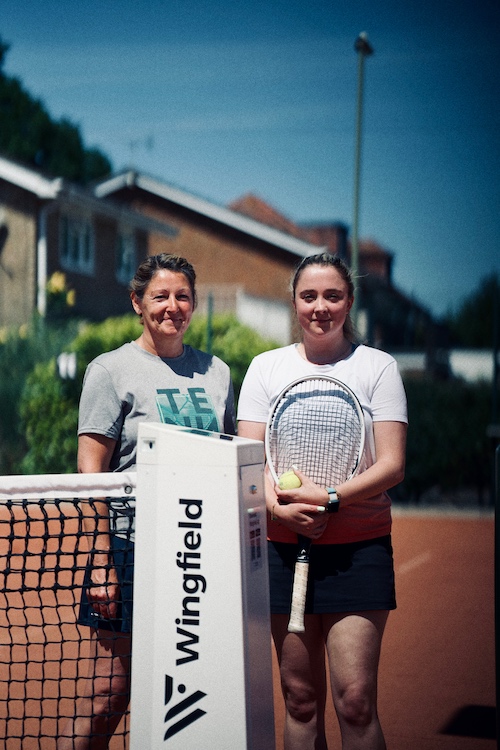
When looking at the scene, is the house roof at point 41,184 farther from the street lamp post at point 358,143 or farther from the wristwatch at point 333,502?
the wristwatch at point 333,502

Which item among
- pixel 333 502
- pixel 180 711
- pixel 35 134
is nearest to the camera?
pixel 180 711

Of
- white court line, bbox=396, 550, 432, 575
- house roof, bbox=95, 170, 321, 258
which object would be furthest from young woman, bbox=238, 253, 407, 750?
house roof, bbox=95, 170, 321, 258

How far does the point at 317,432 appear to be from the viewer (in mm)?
2893

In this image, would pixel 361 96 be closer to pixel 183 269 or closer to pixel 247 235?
pixel 247 235

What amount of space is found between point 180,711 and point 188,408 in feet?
3.21

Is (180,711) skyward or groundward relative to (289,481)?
groundward

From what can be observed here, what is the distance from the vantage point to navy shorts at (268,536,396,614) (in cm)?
283

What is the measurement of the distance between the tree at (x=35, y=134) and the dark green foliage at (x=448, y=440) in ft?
74.5

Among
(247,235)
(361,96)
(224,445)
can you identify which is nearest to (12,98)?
(247,235)

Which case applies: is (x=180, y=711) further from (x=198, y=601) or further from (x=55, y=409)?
(x=55, y=409)

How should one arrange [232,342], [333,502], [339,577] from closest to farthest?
[333,502] < [339,577] < [232,342]

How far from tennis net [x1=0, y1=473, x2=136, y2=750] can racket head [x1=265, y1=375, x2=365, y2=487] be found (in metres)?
0.49

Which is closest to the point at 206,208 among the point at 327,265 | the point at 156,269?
the point at 156,269

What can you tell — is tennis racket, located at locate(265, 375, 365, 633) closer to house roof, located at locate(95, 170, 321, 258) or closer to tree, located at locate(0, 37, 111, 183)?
house roof, located at locate(95, 170, 321, 258)
